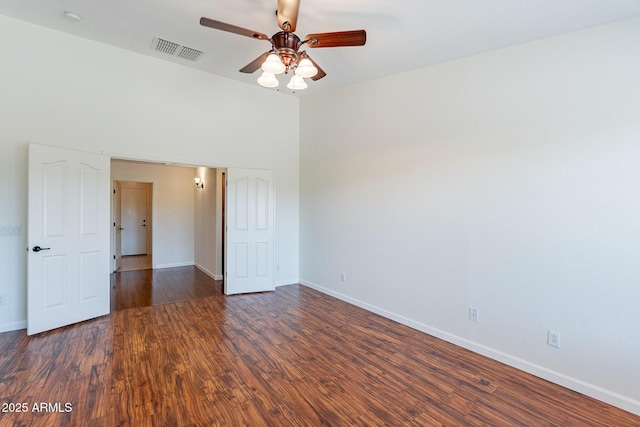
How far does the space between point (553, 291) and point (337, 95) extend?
12.9 ft

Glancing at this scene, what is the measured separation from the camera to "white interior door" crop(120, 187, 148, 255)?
29.9 ft

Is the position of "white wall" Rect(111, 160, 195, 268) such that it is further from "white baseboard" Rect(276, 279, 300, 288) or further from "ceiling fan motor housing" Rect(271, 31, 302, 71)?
"ceiling fan motor housing" Rect(271, 31, 302, 71)

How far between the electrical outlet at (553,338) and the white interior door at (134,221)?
10063mm

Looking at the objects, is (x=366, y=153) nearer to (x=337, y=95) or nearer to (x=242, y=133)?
(x=337, y=95)

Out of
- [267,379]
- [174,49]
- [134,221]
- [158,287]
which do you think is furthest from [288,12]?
[134,221]

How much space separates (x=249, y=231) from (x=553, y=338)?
4268 mm

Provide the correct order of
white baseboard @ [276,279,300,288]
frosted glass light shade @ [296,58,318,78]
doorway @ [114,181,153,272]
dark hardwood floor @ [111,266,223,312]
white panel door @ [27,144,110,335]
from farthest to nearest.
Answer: doorway @ [114,181,153,272], white baseboard @ [276,279,300,288], dark hardwood floor @ [111,266,223,312], white panel door @ [27,144,110,335], frosted glass light shade @ [296,58,318,78]

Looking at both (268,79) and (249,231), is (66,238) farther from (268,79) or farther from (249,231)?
(268,79)

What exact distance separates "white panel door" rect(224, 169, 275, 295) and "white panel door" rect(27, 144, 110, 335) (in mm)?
1714

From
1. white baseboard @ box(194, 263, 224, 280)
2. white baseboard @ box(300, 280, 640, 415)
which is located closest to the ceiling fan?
white baseboard @ box(300, 280, 640, 415)

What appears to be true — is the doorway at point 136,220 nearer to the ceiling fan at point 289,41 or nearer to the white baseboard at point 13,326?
the white baseboard at point 13,326

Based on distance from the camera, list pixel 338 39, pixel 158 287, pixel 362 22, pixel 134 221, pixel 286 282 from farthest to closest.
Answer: pixel 134 221
pixel 286 282
pixel 158 287
pixel 362 22
pixel 338 39

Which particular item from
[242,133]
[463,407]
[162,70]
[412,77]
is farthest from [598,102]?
[162,70]

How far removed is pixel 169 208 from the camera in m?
7.34
